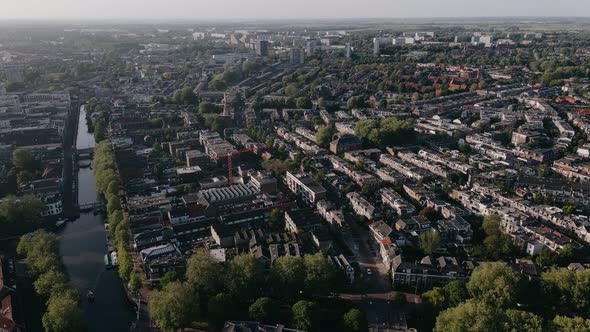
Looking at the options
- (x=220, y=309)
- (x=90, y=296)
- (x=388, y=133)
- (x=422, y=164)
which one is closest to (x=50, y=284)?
(x=90, y=296)

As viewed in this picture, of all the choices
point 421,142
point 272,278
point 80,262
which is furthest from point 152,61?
point 272,278

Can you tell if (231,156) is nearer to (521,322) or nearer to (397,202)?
(397,202)

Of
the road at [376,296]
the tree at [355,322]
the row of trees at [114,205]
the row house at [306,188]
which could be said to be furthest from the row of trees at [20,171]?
the tree at [355,322]

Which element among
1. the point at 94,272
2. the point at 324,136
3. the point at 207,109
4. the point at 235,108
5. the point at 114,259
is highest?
the point at 207,109

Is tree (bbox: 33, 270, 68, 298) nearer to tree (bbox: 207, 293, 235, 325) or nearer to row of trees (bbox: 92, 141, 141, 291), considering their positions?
row of trees (bbox: 92, 141, 141, 291)

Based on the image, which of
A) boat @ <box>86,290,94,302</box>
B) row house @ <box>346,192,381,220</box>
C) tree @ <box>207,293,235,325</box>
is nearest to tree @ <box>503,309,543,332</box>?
row house @ <box>346,192,381,220</box>

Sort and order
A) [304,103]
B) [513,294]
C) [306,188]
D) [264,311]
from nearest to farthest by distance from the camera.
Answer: [264,311] < [513,294] < [306,188] < [304,103]

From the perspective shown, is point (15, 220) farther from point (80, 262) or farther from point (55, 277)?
point (55, 277)
